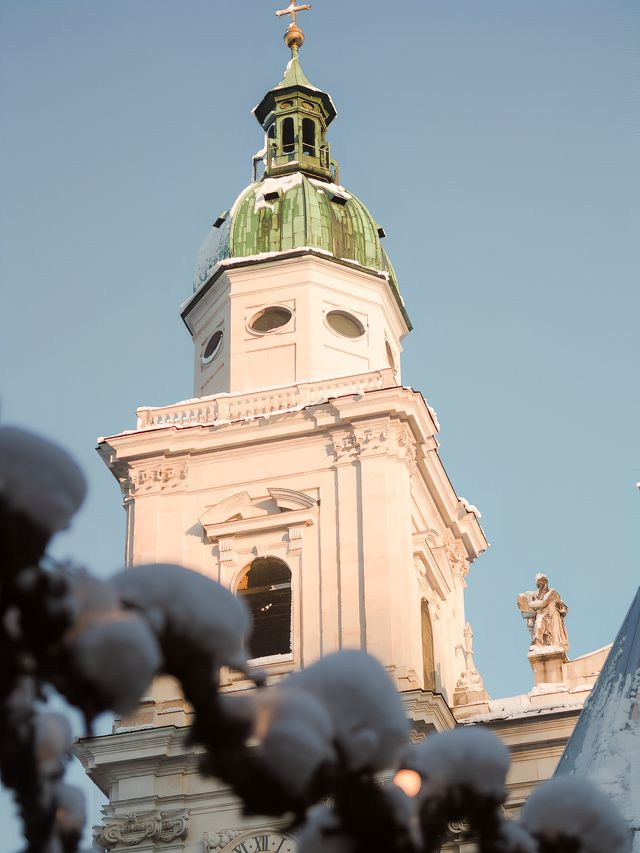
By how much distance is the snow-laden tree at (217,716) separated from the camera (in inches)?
187

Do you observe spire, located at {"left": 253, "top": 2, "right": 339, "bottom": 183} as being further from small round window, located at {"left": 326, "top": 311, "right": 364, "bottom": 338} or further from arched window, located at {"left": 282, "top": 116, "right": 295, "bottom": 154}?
small round window, located at {"left": 326, "top": 311, "right": 364, "bottom": 338}

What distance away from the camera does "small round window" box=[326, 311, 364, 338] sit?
1362 inches

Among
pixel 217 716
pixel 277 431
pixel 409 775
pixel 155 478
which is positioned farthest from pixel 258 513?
pixel 217 716

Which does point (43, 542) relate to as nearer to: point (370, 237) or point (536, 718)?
point (536, 718)

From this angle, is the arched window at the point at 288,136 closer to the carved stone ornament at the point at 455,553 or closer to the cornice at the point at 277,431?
the cornice at the point at 277,431

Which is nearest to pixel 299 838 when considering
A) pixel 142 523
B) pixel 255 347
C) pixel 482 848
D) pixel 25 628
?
pixel 482 848

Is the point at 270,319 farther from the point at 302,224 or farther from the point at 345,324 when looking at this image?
the point at 302,224

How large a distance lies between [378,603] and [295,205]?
1087cm

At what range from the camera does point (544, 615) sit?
1252 inches

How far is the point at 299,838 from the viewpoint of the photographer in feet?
18.0

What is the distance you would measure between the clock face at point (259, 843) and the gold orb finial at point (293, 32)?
21859 mm

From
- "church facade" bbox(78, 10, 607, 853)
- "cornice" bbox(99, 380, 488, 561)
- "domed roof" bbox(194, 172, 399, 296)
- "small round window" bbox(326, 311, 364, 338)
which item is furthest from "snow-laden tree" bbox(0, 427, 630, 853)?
"domed roof" bbox(194, 172, 399, 296)

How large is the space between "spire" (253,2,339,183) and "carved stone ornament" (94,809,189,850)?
16.2 metres

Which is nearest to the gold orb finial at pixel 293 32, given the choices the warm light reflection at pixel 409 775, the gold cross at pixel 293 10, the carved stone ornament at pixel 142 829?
the gold cross at pixel 293 10
